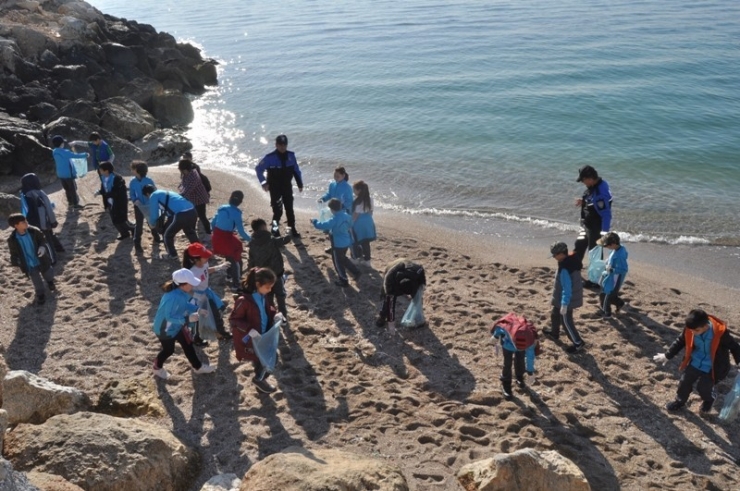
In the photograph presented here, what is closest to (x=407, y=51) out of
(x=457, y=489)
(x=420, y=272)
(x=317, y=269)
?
(x=317, y=269)

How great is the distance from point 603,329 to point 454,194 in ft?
28.0

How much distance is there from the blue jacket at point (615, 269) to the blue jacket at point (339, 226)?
153 inches

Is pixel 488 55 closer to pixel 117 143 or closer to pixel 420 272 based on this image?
pixel 117 143

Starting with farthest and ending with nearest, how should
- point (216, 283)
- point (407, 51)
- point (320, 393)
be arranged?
1. point (407, 51)
2. point (216, 283)
3. point (320, 393)

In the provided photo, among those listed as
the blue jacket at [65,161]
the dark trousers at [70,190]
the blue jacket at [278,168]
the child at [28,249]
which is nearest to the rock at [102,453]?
the child at [28,249]

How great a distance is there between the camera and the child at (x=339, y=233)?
34.2 ft

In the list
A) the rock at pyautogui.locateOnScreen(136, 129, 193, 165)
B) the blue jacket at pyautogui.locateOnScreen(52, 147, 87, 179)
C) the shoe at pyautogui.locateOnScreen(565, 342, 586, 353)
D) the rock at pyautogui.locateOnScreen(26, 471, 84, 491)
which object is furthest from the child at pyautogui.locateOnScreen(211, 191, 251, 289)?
the rock at pyautogui.locateOnScreen(136, 129, 193, 165)

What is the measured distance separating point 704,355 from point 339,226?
5.38 meters

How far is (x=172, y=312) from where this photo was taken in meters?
7.68

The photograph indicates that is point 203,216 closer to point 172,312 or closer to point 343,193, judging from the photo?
point 343,193

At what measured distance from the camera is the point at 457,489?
646cm

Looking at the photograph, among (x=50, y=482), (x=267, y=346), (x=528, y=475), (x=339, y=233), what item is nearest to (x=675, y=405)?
(x=528, y=475)

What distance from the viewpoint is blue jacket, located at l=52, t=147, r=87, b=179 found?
45.3 ft

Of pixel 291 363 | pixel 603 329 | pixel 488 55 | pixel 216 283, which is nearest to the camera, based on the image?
pixel 291 363
